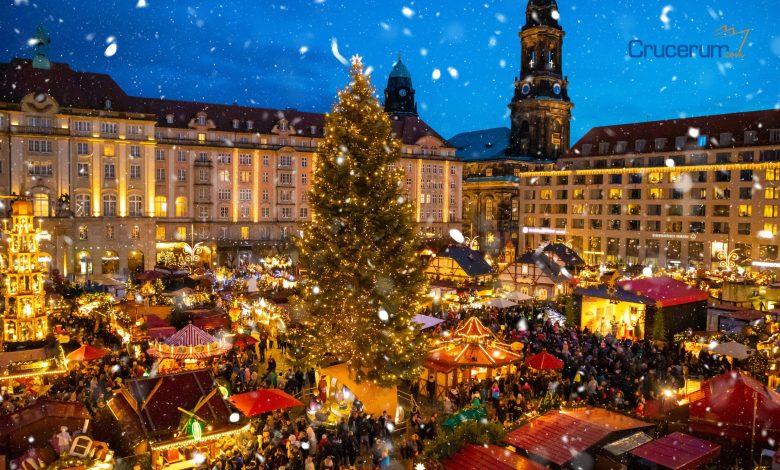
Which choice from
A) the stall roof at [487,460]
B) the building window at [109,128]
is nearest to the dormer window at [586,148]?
the building window at [109,128]

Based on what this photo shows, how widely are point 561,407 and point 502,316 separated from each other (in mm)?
15844

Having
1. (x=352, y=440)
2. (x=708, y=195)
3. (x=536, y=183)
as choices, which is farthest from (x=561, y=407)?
(x=536, y=183)

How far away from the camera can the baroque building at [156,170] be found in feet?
144

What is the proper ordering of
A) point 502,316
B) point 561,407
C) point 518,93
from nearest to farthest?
1. point 561,407
2. point 502,316
3. point 518,93

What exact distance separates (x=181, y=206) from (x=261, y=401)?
41629 mm

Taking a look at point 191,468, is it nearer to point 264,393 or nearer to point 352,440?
point 264,393

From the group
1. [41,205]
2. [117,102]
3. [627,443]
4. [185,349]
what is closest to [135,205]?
[41,205]

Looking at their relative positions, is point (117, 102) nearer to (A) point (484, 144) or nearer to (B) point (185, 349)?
(B) point (185, 349)

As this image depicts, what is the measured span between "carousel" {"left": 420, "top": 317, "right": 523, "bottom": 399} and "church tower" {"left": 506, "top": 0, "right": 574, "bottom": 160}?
55.1 m

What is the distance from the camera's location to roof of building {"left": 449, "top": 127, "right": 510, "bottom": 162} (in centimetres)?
8128

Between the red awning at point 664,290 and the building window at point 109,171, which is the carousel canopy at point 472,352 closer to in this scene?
the red awning at point 664,290

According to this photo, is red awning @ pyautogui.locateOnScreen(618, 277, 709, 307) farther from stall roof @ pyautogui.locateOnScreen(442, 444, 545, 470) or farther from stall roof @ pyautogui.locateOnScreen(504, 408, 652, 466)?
stall roof @ pyautogui.locateOnScreen(442, 444, 545, 470)

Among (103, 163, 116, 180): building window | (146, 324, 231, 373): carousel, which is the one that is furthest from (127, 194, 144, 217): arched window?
(146, 324, 231, 373): carousel

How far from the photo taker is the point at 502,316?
27.8 m
